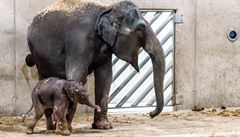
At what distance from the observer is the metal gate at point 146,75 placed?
11.1 meters

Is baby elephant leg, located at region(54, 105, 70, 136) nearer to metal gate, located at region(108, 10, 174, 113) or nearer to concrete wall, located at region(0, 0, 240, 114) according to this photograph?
concrete wall, located at region(0, 0, 240, 114)

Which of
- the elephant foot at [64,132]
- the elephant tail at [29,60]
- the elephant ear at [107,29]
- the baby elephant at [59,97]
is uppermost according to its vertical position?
the elephant ear at [107,29]

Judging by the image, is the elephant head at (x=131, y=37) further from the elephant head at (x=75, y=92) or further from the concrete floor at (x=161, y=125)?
the elephant head at (x=75, y=92)

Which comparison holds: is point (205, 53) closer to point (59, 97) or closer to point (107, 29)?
point (107, 29)

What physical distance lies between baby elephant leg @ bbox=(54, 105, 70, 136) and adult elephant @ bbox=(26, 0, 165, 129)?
0.21m

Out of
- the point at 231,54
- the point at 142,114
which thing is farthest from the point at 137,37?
the point at 231,54

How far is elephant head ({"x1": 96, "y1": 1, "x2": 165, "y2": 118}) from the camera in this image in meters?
8.41

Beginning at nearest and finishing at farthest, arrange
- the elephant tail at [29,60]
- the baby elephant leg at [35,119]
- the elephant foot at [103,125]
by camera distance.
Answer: the baby elephant leg at [35,119] → the elephant foot at [103,125] → the elephant tail at [29,60]

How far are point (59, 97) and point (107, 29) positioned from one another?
98 cm

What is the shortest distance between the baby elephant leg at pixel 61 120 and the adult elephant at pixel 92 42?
0.68 ft

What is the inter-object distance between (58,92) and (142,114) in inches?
109

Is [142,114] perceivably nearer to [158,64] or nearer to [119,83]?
[119,83]

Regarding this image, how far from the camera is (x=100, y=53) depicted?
Result: 8.70 metres

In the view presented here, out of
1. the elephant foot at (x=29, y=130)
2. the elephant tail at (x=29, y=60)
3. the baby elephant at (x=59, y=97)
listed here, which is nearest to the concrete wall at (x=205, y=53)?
the elephant tail at (x=29, y=60)
